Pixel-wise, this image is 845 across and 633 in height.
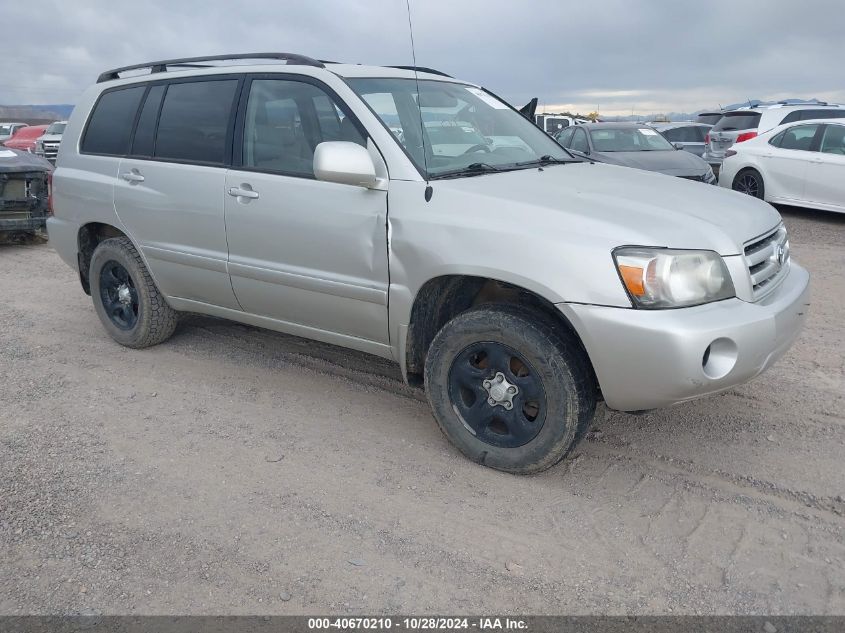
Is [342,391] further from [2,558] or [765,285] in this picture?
[765,285]

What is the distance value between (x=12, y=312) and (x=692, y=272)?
18.8 feet

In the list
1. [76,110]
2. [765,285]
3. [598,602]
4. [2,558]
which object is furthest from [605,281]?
[76,110]

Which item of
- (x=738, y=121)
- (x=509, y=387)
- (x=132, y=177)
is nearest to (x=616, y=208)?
(x=509, y=387)

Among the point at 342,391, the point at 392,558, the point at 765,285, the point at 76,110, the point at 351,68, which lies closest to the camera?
the point at 392,558

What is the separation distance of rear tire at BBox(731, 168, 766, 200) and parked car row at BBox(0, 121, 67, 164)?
590 inches

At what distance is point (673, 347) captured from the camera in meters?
2.96

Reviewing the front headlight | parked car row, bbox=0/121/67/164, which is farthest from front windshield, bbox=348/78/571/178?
parked car row, bbox=0/121/67/164

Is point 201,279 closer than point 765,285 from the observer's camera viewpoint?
No

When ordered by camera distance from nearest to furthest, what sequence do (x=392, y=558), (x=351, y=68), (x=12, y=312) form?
(x=392, y=558)
(x=351, y=68)
(x=12, y=312)

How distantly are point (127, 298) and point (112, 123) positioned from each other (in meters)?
1.20

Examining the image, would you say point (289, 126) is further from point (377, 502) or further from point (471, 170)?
point (377, 502)

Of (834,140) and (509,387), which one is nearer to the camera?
(509,387)

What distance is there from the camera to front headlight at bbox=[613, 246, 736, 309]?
9.94 ft

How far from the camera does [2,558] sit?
2973 millimetres
